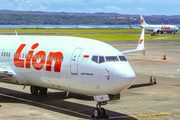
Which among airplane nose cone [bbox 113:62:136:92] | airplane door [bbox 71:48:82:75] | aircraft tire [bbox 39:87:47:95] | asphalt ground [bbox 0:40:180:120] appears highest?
airplane door [bbox 71:48:82:75]

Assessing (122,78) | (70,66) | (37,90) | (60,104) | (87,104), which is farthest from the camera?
(37,90)

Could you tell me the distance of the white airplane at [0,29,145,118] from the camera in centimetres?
1916

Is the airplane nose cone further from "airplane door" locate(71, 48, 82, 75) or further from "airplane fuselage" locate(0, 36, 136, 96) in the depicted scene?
"airplane door" locate(71, 48, 82, 75)

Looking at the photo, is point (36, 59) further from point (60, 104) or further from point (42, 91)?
point (42, 91)

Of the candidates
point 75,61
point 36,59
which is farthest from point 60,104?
point 75,61

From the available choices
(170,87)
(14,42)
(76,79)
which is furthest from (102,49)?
(170,87)

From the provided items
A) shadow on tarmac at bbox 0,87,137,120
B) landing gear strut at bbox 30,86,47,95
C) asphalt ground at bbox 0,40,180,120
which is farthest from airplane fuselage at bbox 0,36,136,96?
landing gear strut at bbox 30,86,47,95

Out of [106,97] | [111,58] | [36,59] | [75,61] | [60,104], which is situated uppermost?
[36,59]

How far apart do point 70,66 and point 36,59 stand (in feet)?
13.6

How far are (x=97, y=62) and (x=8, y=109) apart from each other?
319 inches

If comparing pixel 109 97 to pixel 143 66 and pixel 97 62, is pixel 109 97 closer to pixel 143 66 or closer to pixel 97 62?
pixel 97 62

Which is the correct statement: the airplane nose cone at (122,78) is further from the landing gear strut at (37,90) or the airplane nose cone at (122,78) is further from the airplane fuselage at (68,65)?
the landing gear strut at (37,90)

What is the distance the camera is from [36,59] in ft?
78.3

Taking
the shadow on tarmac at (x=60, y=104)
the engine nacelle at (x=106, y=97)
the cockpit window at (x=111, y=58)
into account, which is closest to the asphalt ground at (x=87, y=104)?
the shadow on tarmac at (x=60, y=104)
